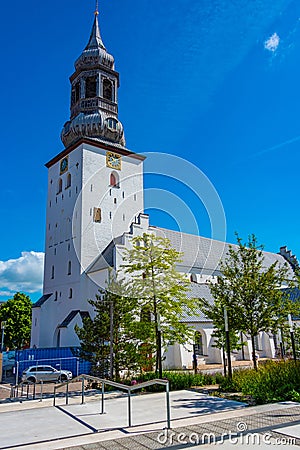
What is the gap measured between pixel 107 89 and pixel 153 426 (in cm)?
3751

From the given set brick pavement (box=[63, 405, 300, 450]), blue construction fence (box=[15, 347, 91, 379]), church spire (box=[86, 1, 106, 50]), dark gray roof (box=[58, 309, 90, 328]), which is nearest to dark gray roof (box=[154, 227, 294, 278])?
dark gray roof (box=[58, 309, 90, 328])

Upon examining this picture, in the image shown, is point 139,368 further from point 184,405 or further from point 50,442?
point 50,442

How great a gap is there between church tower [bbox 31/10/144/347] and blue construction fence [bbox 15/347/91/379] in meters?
3.67

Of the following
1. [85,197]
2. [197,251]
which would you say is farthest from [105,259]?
[197,251]

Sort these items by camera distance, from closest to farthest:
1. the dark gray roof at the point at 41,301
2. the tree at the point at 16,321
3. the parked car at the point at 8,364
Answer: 1. the parked car at the point at 8,364
2. the dark gray roof at the point at 41,301
3. the tree at the point at 16,321

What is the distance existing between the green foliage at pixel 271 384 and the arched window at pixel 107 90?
3341 cm

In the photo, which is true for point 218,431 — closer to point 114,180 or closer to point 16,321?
point 114,180

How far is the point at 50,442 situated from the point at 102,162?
105 ft

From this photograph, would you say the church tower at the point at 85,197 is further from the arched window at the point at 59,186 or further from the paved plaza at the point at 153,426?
the paved plaza at the point at 153,426

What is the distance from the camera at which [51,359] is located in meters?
25.1

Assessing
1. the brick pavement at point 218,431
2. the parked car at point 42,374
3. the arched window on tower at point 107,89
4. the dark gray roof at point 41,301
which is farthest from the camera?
the arched window on tower at point 107,89

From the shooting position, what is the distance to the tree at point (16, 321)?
158 feet

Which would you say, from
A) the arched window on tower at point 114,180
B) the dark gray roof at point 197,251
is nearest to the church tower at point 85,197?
the arched window on tower at point 114,180

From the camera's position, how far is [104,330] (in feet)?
66.8
